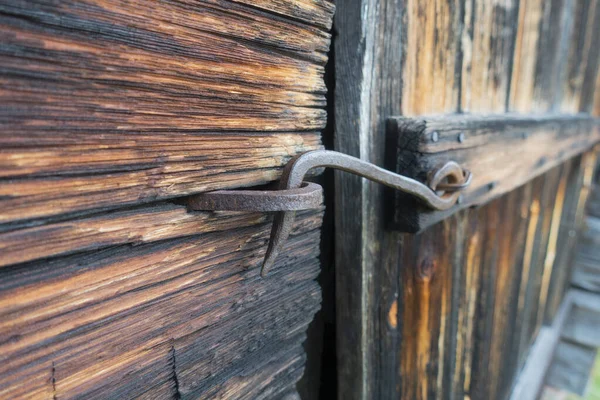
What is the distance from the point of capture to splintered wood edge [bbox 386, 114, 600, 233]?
661 millimetres

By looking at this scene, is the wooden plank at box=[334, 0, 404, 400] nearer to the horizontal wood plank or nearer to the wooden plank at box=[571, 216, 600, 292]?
the horizontal wood plank

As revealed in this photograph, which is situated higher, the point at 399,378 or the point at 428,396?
the point at 399,378

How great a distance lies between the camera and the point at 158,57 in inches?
14.8

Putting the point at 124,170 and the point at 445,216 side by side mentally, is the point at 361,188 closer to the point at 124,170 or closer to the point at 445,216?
the point at 445,216

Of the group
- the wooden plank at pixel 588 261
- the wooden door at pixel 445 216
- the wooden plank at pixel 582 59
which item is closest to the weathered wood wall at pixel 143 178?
the wooden door at pixel 445 216

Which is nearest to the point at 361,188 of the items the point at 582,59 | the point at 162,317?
the point at 162,317

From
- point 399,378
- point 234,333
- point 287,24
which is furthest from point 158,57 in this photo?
point 399,378

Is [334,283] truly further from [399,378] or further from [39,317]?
[39,317]

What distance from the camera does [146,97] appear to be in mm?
373

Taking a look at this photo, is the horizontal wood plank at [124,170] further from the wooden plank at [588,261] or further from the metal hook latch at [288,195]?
the wooden plank at [588,261]

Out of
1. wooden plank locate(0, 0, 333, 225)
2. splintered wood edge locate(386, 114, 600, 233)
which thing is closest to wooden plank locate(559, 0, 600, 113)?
splintered wood edge locate(386, 114, 600, 233)

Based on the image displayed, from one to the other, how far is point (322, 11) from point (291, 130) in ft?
0.51

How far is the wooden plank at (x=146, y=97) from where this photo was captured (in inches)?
12.1

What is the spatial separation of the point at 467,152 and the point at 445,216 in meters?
0.14
